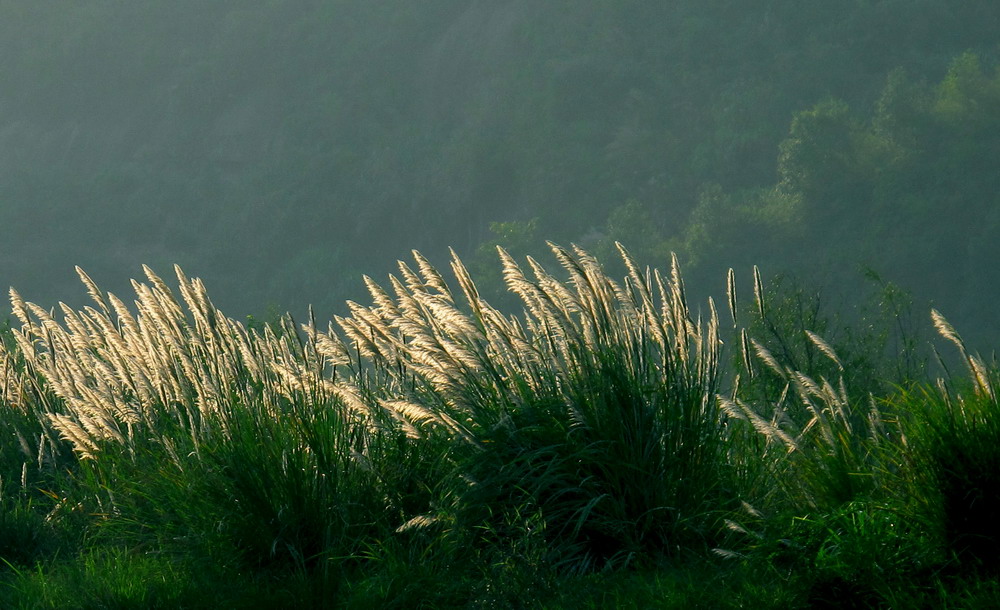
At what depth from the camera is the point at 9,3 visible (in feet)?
240

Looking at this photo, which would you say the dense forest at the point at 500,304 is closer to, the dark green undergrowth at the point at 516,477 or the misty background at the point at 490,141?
the dark green undergrowth at the point at 516,477

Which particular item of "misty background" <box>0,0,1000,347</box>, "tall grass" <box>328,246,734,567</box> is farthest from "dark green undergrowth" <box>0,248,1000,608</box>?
"misty background" <box>0,0,1000,347</box>

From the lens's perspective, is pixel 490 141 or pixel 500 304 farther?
pixel 490 141

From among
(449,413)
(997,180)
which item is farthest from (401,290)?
(997,180)

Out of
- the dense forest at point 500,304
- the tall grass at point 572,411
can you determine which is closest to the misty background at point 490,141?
the dense forest at point 500,304

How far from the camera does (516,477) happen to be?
401cm

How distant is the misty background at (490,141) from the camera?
4522cm

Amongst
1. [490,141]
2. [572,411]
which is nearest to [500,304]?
[490,141]

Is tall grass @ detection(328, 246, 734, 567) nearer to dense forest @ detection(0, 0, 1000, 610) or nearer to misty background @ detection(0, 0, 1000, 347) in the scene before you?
dense forest @ detection(0, 0, 1000, 610)

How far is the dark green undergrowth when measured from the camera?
3400 mm

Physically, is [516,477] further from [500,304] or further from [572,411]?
[500,304]

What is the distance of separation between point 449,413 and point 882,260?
4017 cm

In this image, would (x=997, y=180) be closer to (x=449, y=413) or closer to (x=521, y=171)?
(x=521, y=171)

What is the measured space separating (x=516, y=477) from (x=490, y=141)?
5828 centimetres
